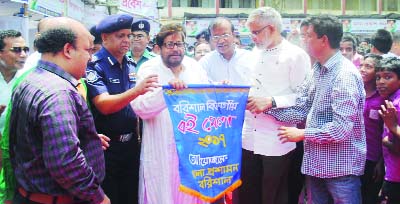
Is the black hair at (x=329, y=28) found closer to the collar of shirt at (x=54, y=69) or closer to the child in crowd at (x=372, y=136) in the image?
the child in crowd at (x=372, y=136)

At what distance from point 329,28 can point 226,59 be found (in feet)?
4.22

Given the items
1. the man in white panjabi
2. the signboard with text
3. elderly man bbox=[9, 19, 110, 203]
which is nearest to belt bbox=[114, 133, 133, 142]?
the man in white panjabi

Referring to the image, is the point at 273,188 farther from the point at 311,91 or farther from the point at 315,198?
the point at 311,91

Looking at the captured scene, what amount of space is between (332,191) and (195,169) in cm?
103

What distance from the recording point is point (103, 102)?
3.25 meters

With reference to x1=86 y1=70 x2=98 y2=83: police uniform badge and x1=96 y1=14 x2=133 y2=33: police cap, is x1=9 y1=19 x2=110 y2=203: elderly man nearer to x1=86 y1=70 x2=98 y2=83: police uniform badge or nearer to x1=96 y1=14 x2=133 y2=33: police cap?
x1=86 y1=70 x2=98 y2=83: police uniform badge

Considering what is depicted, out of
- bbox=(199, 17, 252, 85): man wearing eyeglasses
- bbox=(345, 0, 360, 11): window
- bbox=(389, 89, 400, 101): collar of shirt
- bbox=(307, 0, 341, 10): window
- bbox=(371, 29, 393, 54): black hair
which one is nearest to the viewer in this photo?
bbox=(389, 89, 400, 101): collar of shirt

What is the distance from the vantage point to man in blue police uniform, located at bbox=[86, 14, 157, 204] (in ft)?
11.2

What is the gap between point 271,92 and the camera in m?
3.82

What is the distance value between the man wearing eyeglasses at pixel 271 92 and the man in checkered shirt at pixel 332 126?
376 millimetres

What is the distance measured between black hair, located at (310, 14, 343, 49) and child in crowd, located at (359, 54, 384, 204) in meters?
0.81

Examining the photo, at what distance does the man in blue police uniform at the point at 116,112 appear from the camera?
3.40 metres

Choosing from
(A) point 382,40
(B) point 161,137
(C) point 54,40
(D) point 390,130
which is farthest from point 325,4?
(C) point 54,40

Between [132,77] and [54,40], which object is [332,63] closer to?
[132,77]
